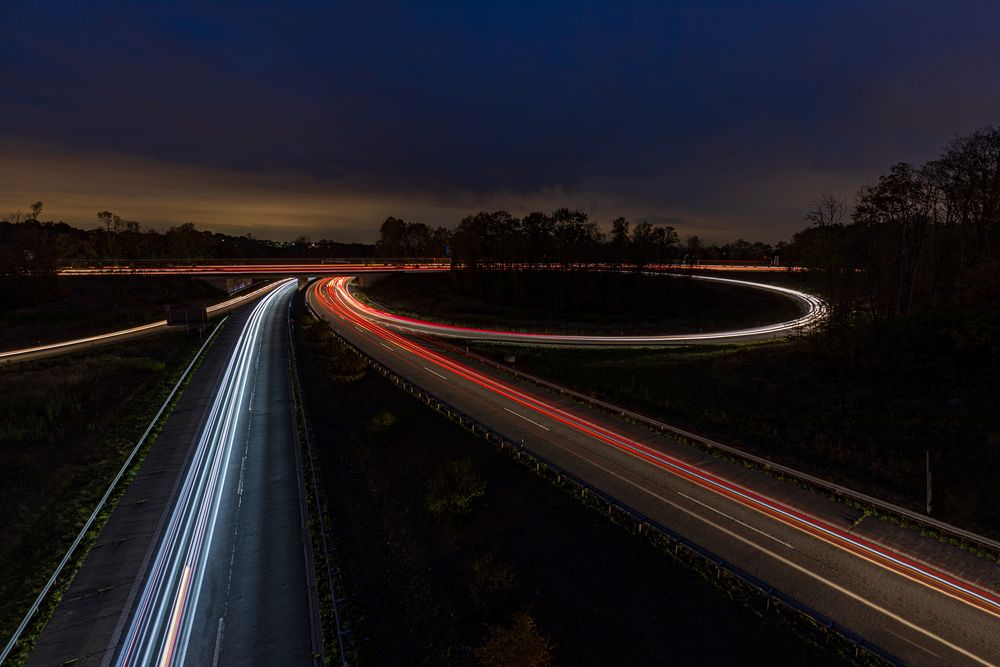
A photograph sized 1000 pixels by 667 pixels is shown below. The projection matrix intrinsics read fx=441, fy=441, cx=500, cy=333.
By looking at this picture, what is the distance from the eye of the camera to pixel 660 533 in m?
17.5

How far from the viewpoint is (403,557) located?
18.6 metres

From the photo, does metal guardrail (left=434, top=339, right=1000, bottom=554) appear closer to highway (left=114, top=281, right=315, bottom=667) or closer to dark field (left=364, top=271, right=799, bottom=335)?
highway (left=114, top=281, right=315, bottom=667)

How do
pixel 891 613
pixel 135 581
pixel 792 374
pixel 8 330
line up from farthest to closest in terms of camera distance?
1. pixel 8 330
2. pixel 792 374
3. pixel 135 581
4. pixel 891 613

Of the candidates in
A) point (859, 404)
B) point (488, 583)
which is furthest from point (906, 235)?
point (488, 583)

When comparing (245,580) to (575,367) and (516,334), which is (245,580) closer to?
(575,367)

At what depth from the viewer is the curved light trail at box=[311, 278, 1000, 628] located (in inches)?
578

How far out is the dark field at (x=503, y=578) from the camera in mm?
13492

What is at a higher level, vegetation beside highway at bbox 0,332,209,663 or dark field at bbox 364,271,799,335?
dark field at bbox 364,271,799,335

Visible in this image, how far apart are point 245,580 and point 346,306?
76.7m

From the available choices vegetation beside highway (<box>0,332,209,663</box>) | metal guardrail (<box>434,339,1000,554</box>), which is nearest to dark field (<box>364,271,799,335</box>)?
metal guardrail (<box>434,339,1000,554</box>)

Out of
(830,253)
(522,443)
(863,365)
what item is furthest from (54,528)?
(830,253)

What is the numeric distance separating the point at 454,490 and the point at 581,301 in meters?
81.4

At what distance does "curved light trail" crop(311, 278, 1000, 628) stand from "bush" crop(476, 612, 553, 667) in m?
12.0

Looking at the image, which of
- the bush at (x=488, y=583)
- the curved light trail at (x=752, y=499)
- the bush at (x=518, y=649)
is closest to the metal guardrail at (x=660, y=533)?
the curved light trail at (x=752, y=499)
